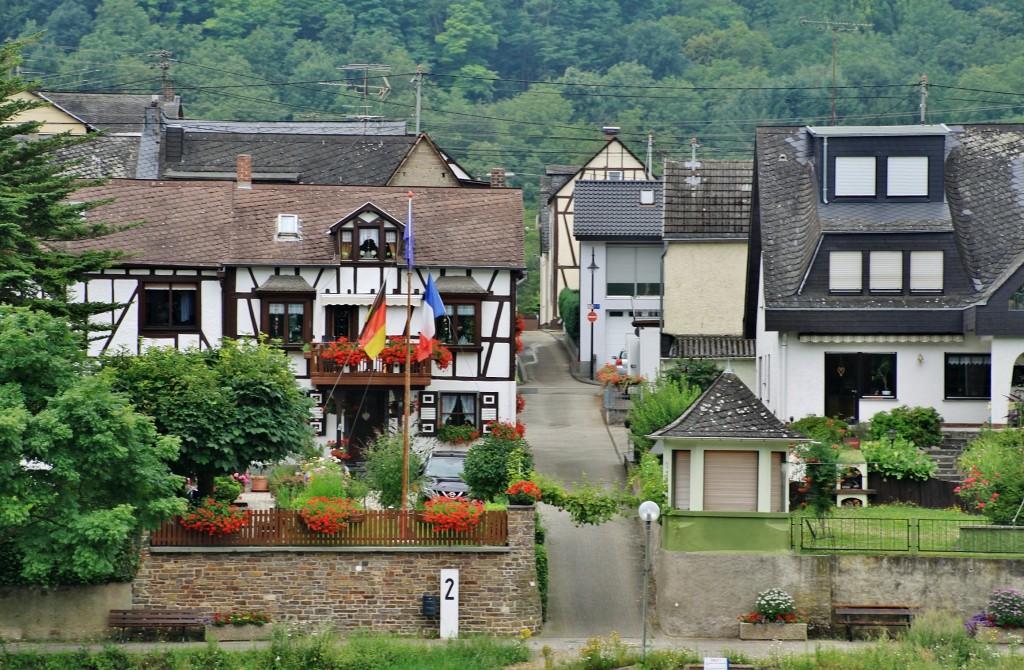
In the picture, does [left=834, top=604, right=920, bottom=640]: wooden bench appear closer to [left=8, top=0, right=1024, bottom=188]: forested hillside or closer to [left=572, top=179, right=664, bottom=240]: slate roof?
[left=572, top=179, right=664, bottom=240]: slate roof

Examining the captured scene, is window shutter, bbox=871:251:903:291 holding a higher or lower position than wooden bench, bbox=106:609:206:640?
higher

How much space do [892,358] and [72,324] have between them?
18845 millimetres

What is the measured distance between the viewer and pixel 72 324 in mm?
40500

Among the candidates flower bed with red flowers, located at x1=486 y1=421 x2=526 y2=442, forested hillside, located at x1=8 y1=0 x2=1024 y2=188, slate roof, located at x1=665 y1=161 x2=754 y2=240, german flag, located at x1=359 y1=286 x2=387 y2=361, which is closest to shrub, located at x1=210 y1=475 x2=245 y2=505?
german flag, located at x1=359 y1=286 x2=387 y2=361

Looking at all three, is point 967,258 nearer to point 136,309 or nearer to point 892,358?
point 892,358

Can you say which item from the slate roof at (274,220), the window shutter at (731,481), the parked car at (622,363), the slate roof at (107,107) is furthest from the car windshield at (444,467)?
the slate roof at (107,107)

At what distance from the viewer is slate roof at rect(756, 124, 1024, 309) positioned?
4544cm

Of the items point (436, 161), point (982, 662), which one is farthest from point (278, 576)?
point (436, 161)

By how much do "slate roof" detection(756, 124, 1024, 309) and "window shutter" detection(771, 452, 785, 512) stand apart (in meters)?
8.67

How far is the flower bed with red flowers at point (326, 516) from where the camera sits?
3581cm

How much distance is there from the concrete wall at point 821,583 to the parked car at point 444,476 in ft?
17.5

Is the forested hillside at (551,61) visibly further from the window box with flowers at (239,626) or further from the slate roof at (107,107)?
the window box with flowers at (239,626)

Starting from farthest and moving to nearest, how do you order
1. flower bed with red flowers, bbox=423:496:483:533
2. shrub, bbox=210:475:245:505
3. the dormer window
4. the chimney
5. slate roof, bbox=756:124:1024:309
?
1. the chimney
2. the dormer window
3. slate roof, bbox=756:124:1024:309
4. shrub, bbox=210:475:245:505
5. flower bed with red flowers, bbox=423:496:483:533

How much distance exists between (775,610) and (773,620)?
0.19 m
